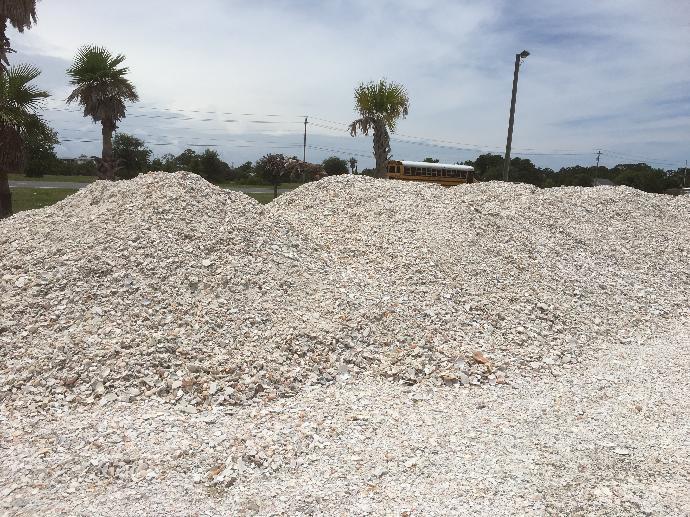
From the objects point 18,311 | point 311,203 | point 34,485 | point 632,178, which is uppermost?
point 632,178

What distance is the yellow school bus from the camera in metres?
22.8

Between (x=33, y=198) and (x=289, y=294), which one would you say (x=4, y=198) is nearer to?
(x=33, y=198)

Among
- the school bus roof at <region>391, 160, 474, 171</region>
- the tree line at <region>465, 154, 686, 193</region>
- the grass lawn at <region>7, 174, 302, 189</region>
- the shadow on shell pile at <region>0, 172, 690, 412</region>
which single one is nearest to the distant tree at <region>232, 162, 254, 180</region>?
the grass lawn at <region>7, 174, 302, 189</region>

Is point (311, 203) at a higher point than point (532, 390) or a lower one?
higher

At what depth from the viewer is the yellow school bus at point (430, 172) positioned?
2284 cm

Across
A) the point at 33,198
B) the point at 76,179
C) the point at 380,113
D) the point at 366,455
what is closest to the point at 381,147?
the point at 380,113

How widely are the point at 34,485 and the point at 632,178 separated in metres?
46.6

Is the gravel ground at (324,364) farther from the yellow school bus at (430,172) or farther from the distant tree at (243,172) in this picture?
the distant tree at (243,172)

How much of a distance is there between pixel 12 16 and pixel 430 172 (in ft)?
52.8

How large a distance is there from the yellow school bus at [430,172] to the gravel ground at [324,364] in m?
12.9

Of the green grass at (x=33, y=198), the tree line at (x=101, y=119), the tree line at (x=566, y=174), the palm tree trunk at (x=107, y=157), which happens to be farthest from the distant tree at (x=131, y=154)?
the tree line at (x=566, y=174)

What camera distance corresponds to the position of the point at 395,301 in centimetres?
696

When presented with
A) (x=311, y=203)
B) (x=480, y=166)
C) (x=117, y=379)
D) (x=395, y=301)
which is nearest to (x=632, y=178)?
(x=480, y=166)

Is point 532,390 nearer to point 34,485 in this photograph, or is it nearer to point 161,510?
point 161,510
